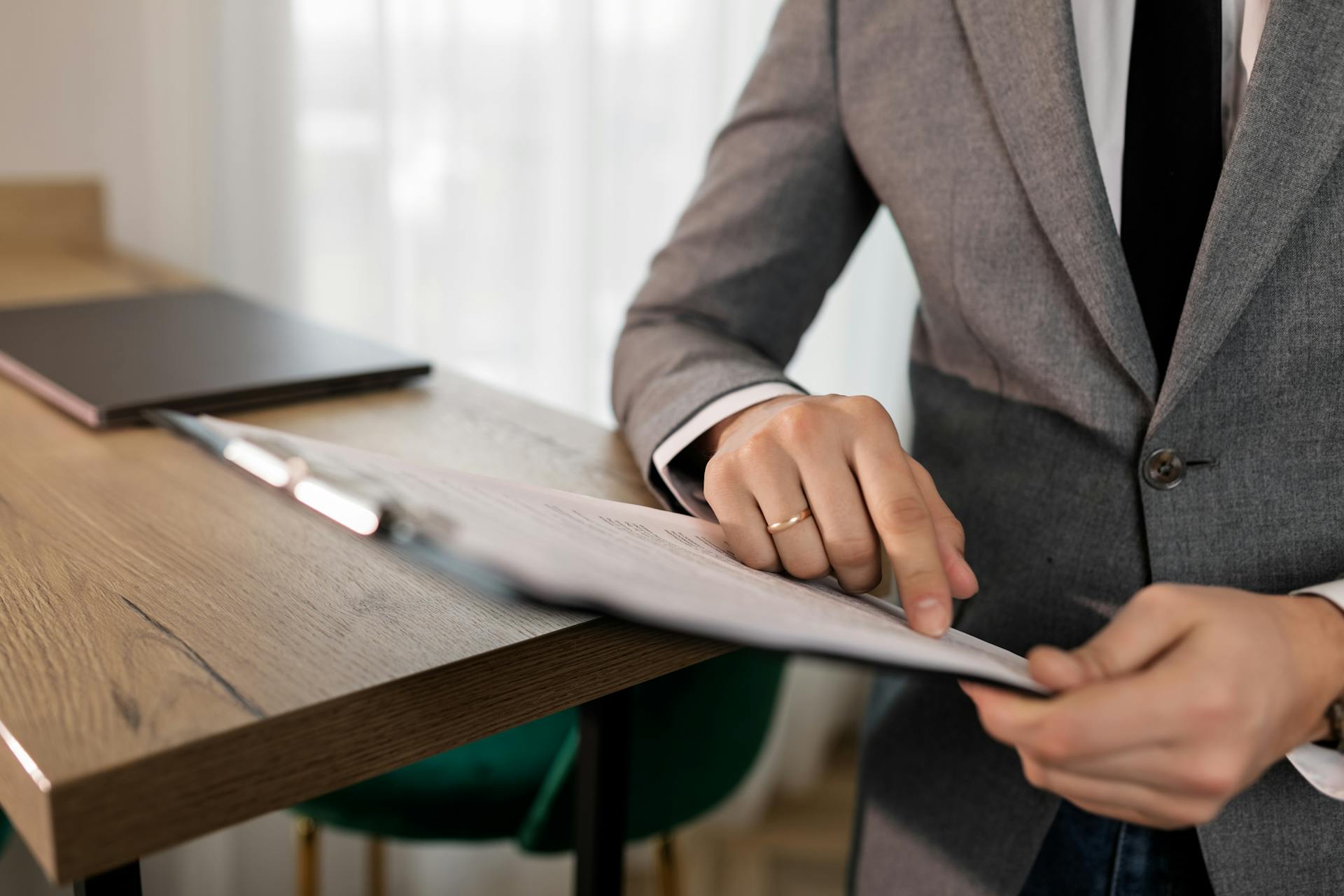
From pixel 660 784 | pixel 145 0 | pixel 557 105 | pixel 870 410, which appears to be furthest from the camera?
pixel 557 105

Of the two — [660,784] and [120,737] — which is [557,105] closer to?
[660,784]

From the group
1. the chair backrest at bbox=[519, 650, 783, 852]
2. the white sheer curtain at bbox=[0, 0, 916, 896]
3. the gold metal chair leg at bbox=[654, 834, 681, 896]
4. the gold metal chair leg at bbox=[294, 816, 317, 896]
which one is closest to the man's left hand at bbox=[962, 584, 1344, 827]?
the chair backrest at bbox=[519, 650, 783, 852]

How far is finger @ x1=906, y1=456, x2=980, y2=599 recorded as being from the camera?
48 centimetres

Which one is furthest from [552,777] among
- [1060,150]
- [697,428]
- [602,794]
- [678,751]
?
[1060,150]

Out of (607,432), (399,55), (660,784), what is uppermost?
(399,55)

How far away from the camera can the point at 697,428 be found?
2.14 ft

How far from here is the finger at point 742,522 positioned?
511mm

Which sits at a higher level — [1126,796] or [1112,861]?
[1126,796]

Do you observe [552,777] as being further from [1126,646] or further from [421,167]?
[421,167]

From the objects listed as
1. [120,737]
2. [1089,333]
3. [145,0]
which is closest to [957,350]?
[1089,333]

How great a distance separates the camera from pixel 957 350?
0.78 meters

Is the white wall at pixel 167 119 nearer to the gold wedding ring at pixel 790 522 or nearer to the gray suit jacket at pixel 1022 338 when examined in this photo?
the gray suit jacket at pixel 1022 338

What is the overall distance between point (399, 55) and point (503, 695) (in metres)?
1.23

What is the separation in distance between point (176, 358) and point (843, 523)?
0.59 m
